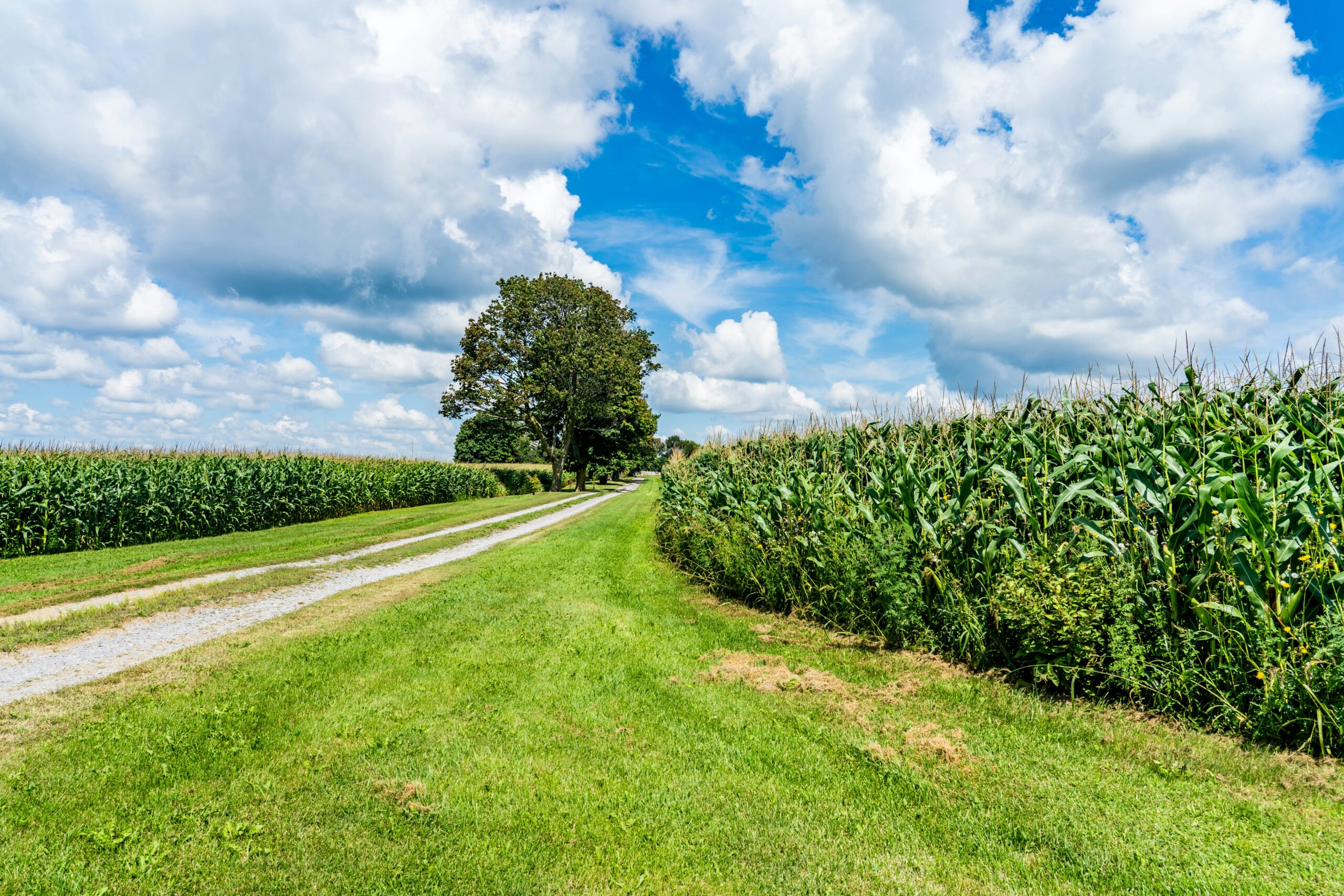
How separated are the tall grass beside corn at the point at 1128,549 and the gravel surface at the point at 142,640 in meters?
7.31

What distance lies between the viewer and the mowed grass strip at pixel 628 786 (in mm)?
3090

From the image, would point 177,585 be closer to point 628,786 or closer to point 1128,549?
point 628,786

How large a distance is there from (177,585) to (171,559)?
12.0ft

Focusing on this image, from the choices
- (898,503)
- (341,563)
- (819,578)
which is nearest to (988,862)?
(898,503)

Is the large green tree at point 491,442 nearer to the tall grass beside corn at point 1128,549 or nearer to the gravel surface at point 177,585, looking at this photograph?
the gravel surface at point 177,585

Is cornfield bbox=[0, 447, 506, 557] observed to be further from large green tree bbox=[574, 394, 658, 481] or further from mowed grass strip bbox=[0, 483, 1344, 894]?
large green tree bbox=[574, 394, 658, 481]

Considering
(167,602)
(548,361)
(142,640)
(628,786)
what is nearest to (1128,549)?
(628,786)

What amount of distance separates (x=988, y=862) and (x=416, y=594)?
841 cm

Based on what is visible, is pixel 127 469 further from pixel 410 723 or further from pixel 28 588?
pixel 410 723

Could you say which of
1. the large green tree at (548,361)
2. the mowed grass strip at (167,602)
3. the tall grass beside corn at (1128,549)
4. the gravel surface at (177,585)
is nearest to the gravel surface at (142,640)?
the mowed grass strip at (167,602)

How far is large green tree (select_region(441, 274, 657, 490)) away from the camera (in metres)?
39.2

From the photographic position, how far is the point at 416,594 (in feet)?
30.9

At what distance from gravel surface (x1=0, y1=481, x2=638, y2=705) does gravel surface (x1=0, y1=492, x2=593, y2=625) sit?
124 centimetres

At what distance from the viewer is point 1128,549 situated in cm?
477
